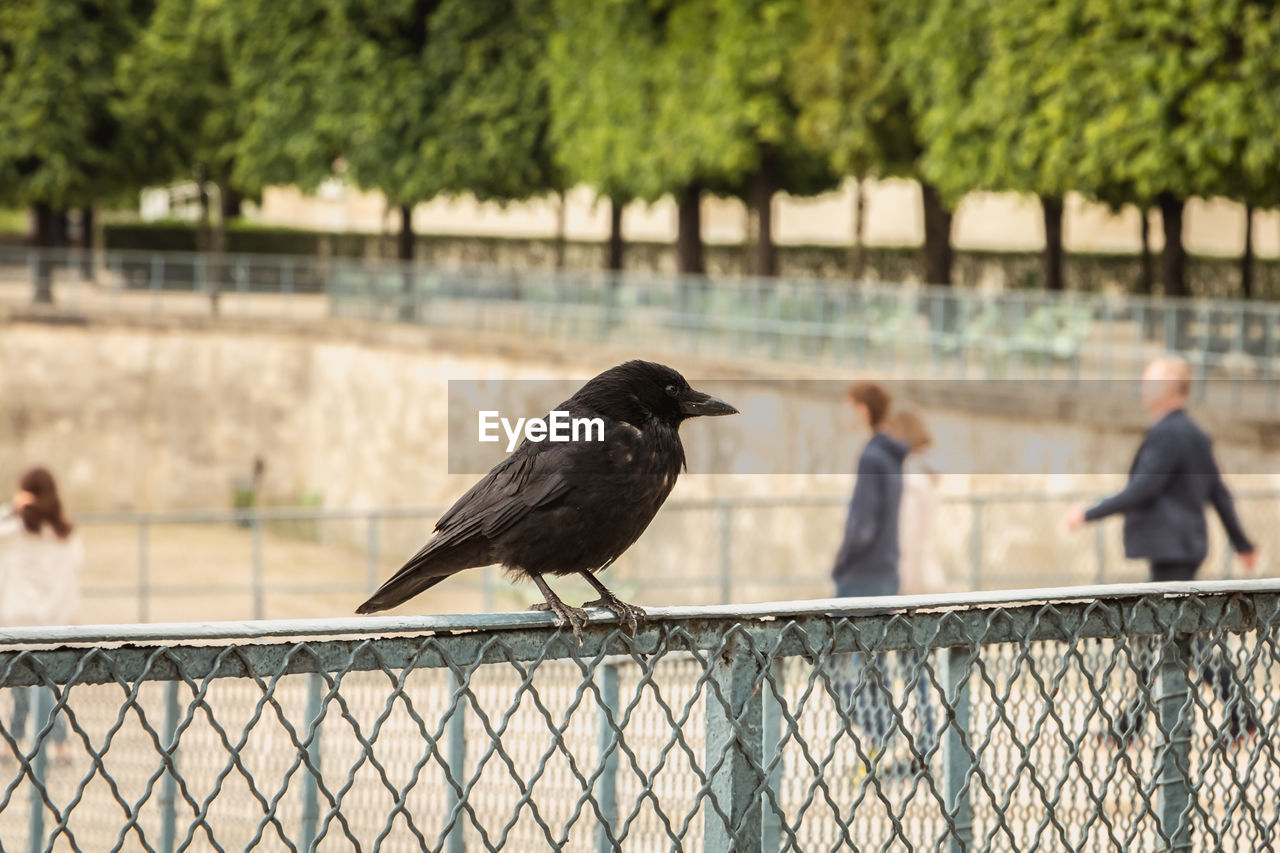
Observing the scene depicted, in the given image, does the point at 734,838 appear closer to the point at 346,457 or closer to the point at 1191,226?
the point at 346,457

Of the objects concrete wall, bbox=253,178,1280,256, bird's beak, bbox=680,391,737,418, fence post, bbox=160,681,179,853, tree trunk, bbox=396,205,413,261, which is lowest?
fence post, bbox=160,681,179,853

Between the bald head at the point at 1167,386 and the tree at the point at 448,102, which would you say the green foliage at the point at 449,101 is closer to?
the tree at the point at 448,102

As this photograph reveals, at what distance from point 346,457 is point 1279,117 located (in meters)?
18.6

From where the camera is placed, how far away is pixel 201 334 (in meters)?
34.7

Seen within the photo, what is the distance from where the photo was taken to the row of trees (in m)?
20.4

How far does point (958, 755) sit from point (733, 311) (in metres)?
19.9

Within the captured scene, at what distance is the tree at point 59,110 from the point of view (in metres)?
38.3

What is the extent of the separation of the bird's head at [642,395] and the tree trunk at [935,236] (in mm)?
23354

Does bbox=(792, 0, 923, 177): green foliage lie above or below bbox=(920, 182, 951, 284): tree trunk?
above

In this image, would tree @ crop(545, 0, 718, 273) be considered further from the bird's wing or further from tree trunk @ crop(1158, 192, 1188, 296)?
the bird's wing

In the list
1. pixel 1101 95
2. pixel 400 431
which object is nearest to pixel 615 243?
pixel 400 431

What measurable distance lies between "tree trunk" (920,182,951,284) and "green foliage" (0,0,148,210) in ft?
62.6

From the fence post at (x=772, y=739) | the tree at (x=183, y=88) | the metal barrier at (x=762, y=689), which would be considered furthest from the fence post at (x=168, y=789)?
the tree at (x=183, y=88)

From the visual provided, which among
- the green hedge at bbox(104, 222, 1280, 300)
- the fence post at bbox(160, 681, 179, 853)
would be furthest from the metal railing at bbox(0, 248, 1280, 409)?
the fence post at bbox(160, 681, 179, 853)
